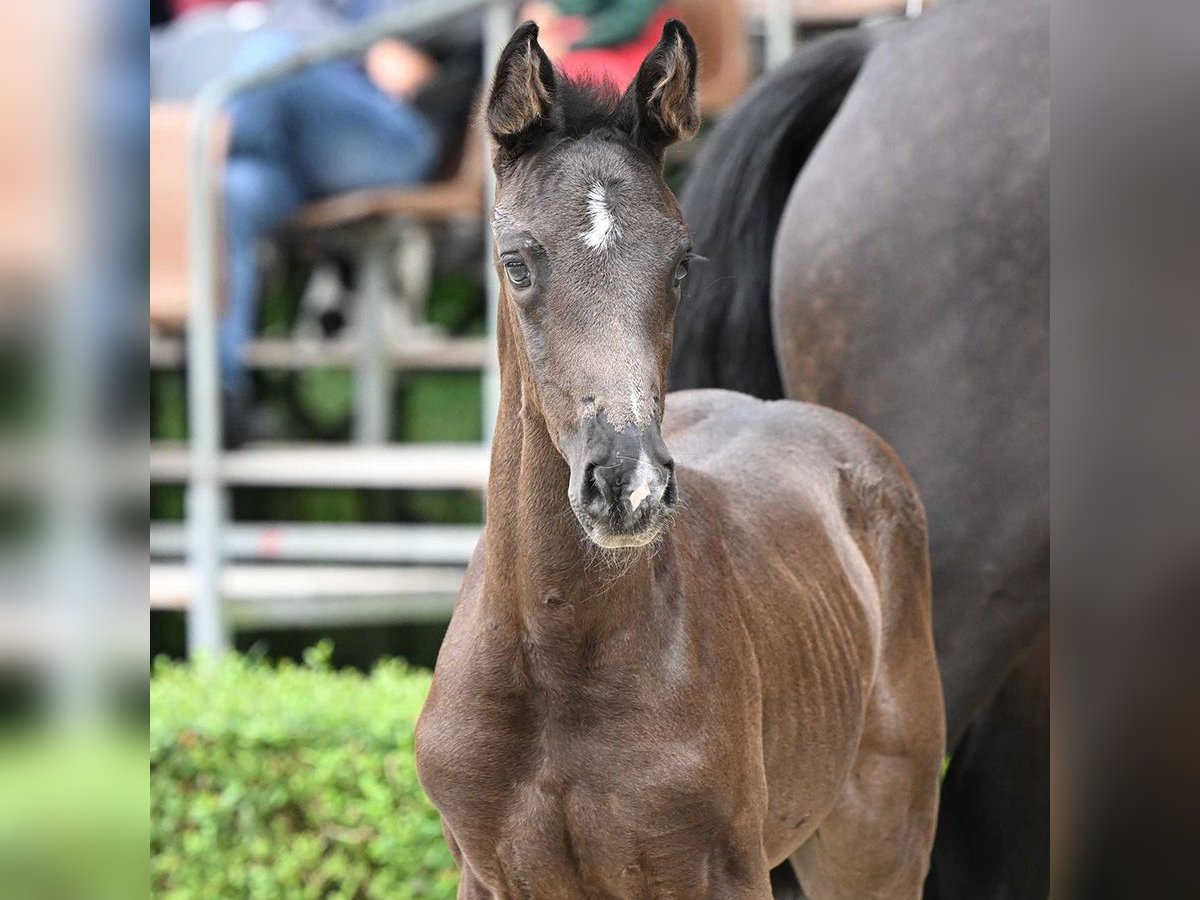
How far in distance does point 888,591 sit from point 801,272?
85 centimetres

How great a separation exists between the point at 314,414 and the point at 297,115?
4.91 feet

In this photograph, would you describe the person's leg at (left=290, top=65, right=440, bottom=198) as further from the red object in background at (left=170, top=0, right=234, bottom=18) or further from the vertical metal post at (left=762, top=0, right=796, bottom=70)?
the vertical metal post at (left=762, top=0, right=796, bottom=70)

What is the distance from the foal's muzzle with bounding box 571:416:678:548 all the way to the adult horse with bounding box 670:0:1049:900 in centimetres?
156

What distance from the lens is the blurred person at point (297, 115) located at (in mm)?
5457

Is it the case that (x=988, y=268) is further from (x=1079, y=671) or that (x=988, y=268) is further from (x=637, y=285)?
(x=1079, y=671)

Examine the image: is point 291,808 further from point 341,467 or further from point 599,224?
point 599,224

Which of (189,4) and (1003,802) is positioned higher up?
(189,4)

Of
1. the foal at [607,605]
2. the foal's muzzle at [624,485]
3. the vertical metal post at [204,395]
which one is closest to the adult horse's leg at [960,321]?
the foal at [607,605]

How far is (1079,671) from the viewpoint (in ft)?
2.02

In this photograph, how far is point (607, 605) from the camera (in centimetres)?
207

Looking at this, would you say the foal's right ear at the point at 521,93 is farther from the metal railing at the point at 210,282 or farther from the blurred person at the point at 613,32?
the metal railing at the point at 210,282

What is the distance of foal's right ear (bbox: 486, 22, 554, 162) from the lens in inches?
76.5

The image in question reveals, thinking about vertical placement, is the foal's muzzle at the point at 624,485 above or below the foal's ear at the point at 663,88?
below

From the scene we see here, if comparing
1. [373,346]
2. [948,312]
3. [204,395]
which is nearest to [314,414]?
[373,346]
